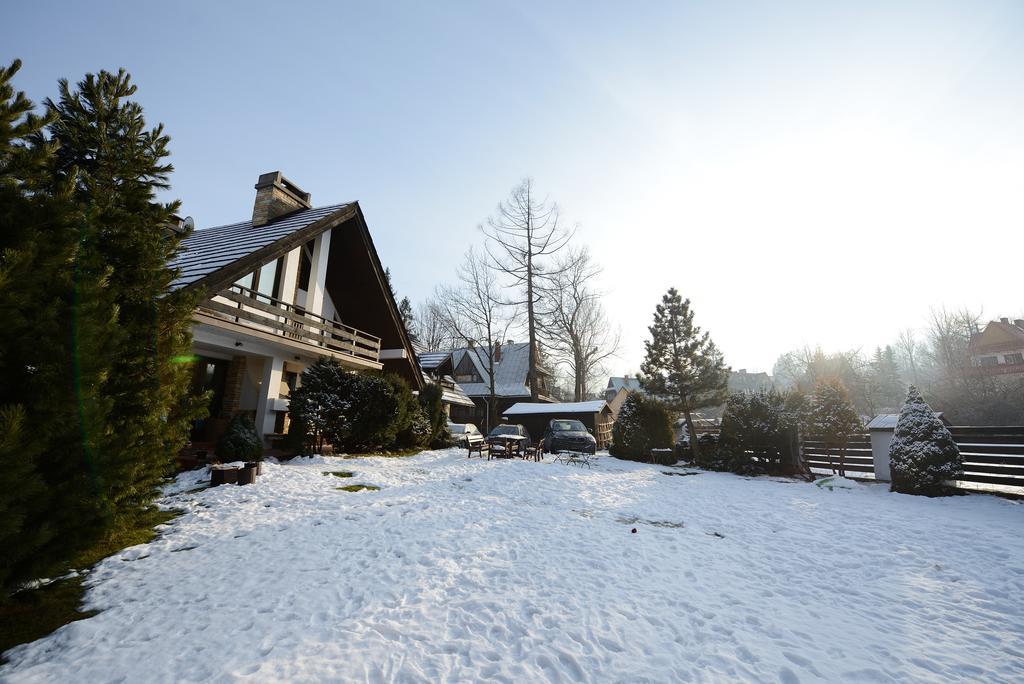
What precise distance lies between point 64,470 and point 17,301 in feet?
6.01

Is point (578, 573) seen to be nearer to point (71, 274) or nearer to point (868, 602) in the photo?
point (868, 602)

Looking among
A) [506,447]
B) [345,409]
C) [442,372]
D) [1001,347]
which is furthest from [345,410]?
[1001,347]

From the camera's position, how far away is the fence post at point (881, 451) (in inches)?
466

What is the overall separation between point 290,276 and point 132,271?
34.0 feet

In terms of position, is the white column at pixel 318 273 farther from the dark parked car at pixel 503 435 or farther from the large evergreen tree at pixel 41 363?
the large evergreen tree at pixel 41 363

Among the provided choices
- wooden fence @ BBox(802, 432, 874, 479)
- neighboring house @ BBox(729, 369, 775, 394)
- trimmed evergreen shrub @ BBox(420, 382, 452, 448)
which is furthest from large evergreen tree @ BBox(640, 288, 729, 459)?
neighboring house @ BBox(729, 369, 775, 394)

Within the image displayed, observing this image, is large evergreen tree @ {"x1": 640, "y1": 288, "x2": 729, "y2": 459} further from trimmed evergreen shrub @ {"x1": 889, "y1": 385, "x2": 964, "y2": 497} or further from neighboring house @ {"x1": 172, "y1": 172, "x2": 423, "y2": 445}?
neighboring house @ {"x1": 172, "y1": 172, "x2": 423, "y2": 445}

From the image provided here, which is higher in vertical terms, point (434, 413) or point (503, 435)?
point (434, 413)

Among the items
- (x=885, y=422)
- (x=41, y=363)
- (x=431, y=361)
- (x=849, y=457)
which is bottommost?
(x=849, y=457)

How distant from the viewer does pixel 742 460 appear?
15180mm

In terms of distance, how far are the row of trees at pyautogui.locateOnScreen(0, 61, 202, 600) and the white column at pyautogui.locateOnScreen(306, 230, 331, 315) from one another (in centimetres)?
1027

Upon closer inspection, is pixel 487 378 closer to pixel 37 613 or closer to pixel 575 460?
pixel 575 460

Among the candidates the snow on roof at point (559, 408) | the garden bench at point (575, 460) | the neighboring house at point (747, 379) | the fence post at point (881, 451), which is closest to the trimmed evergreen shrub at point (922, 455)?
the fence post at point (881, 451)

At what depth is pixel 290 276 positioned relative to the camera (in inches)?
572
